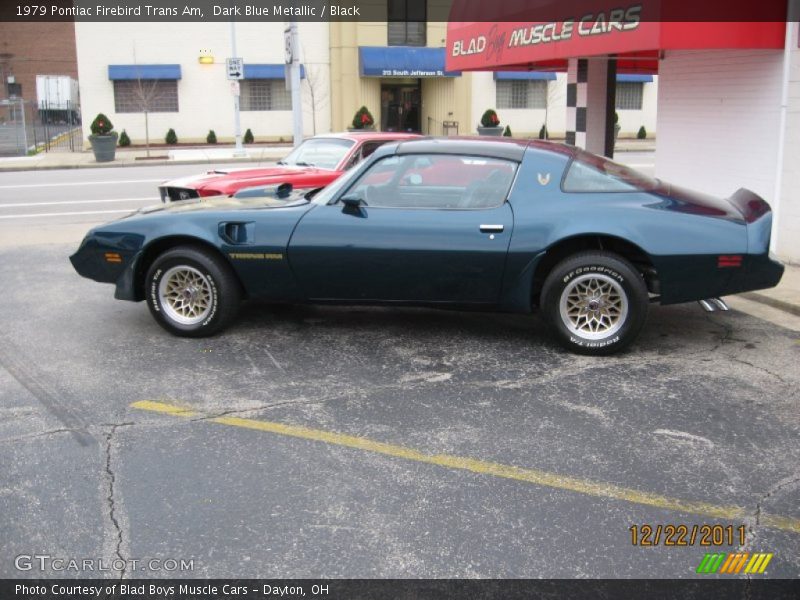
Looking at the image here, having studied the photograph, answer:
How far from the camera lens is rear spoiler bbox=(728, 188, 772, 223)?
607 cm

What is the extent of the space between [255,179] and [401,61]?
23849 millimetres

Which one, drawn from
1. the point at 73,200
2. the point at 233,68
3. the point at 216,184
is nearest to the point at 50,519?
the point at 216,184

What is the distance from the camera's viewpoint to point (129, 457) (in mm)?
4324

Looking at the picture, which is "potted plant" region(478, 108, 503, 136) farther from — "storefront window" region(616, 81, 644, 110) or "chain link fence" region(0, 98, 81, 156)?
"chain link fence" region(0, 98, 81, 156)

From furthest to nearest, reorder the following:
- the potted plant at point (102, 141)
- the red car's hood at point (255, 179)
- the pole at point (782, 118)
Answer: the potted plant at point (102, 141)
the red car's hood at point (255, 179)
the pole at point (782, 118)

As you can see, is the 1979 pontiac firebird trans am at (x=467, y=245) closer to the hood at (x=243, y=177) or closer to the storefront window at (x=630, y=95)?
the hood at (x=243, y=177)

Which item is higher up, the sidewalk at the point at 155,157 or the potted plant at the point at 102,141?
the potted plant at the point at 102,141

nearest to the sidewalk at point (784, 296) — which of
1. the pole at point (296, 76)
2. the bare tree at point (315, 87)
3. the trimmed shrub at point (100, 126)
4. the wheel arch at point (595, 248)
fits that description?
the wheel arch at point (595, 248)

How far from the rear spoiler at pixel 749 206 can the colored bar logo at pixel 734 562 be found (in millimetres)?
3141

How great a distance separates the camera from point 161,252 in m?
6.50

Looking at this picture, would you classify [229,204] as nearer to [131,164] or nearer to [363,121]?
[131,164]

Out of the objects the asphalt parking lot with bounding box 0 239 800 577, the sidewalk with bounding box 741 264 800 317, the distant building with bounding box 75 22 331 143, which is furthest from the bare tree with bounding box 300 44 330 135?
the asphalt parking lot with bounding box 0 239 800 577

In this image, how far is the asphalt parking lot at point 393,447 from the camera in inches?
137

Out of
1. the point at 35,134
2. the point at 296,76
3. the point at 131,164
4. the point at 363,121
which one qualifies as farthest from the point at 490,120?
the point at 35,134
